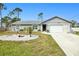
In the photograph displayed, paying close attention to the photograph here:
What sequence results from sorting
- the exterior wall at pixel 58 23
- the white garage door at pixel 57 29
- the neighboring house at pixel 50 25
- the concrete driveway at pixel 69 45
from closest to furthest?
the concrete driveway at pixel 69 45, the white garage door at pixel 57 29, the neighboring house at pixel 50 25, the exterior wall at pixel 58 23

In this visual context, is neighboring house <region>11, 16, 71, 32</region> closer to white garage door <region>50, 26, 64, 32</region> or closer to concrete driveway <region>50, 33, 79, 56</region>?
white garage door <region>50, 26, 64, 32</region>

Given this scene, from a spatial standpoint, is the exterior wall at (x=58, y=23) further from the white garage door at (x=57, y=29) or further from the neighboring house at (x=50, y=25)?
the white garage door at (x=57, y=29)

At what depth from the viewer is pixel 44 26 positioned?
1025 inches

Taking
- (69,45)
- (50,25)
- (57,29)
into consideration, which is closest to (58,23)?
(50,25)

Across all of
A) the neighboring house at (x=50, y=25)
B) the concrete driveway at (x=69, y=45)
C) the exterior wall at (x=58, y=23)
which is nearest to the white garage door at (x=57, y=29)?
the neighboring house at (x=50, y=25)

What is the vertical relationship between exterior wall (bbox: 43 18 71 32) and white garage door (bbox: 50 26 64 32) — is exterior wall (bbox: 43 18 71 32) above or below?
above

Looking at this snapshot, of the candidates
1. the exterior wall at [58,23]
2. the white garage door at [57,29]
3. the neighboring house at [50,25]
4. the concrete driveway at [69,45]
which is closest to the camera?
the concrete driveway at [69,45]

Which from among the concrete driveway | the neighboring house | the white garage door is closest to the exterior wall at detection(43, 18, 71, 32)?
the neighboring house

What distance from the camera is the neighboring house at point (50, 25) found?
23.9m

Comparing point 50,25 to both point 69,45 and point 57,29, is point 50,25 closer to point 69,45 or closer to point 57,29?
point 57,29

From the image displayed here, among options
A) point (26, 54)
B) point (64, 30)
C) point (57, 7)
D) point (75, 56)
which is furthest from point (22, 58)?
point (64, 30)

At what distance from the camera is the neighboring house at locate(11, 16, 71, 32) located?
2386 centimetres

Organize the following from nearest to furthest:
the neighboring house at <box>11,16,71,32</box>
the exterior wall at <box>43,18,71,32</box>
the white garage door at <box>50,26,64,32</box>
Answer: the white garage door at <box>50,26,64,32</box>, the neighboring house at <box>11,16,71,32</box>, the exterior wall at <box>43,18,71,32</box>

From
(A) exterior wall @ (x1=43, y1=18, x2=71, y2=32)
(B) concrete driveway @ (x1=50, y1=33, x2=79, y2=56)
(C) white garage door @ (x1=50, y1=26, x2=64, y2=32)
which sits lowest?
(B) concrete driveway @ (x1=50, y1=33, x2=79, y2=56)
